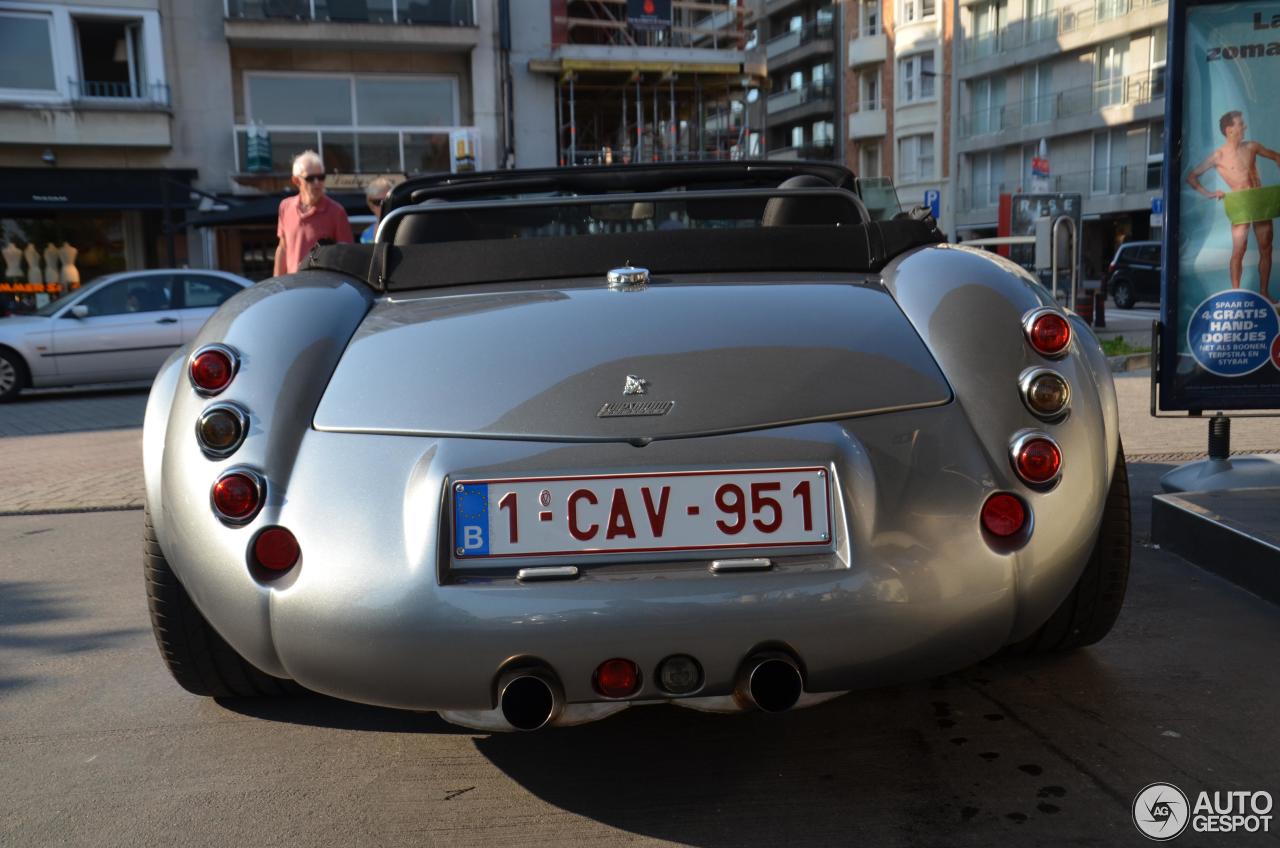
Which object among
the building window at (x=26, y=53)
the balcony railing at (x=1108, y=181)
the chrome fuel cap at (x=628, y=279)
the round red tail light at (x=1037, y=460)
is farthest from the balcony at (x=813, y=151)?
the round red tail light at (x=1037, y=460)

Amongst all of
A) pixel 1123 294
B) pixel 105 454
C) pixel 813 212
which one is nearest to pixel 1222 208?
pixel 813 212

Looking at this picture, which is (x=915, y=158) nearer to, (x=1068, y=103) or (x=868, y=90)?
(x=868, y=90)

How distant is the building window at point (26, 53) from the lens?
23203 millimetres

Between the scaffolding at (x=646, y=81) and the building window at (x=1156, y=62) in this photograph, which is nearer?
the scaffolding at (x=646, y=81)

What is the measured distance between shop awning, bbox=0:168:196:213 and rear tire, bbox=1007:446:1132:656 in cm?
2289

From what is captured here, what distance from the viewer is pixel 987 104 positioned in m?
52.8

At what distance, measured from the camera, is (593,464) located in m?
2.26

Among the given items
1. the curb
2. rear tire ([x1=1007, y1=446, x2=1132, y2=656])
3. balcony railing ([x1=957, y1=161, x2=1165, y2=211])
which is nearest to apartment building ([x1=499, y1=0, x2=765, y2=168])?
the curb

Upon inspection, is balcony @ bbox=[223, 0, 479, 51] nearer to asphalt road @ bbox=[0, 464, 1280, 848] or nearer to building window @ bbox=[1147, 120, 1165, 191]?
asphalt road @ bbox=[0, 464, 1280, 848]

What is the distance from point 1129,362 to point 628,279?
1097 centimetres

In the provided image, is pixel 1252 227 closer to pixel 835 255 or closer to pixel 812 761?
pixel 835 255

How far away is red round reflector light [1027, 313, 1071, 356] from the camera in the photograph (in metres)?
2.54

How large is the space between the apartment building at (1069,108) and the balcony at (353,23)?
23.2 meters

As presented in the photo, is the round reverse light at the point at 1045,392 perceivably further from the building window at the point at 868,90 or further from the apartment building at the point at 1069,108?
the building window at the point at 868,90
